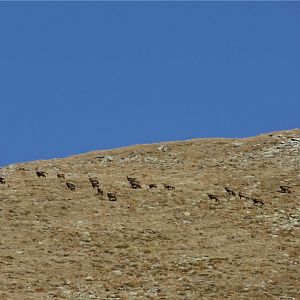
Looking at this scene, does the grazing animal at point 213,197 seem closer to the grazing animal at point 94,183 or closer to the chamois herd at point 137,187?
the chamois herd at point 137,187

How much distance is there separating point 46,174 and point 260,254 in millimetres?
17641

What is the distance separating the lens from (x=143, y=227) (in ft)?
119

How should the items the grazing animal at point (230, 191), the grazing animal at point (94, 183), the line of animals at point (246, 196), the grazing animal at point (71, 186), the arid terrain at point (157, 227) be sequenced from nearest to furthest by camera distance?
the arid terrain at point (157, 227) < the line of animals at point (246, 196) < the grazing animal at point (230, 191) < the grazing animal at point (71, 186) < the grazing animal at point (94, 183)

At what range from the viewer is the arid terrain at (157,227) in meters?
29.2

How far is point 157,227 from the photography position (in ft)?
119

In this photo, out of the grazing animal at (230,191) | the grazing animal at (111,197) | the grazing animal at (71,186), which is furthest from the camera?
the grazing animal at (71,186)

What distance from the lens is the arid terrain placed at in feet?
95.9

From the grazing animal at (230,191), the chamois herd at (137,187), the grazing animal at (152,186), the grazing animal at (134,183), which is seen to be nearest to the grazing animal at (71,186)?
the chamois herd at (137,187)

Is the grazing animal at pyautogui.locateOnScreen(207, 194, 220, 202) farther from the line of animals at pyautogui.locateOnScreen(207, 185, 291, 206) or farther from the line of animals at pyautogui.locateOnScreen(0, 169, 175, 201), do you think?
the line of animals at pyautogui.locateOnScreen(0, 169, 175, 201)

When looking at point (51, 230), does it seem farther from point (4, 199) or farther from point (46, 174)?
point (46, 174)

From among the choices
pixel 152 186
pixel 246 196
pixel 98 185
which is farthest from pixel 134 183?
pixel 246 196

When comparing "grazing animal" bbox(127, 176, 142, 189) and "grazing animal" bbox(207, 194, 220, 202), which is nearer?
"grazing animal" bbox(207, 194, 220, 202)

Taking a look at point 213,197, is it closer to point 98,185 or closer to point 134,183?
point 134,183

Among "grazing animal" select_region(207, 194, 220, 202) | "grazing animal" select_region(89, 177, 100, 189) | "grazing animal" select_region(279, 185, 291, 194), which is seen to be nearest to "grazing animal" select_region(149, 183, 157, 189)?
"grazing animal" select_region(89, 177, 100, 189)
